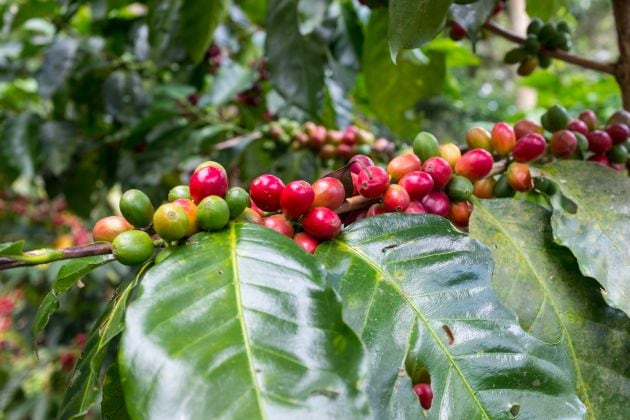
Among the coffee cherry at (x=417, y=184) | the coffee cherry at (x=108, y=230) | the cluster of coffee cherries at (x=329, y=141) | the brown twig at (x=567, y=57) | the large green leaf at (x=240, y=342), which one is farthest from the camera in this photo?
the cluster of coffee cherries at (x=329, y=141)

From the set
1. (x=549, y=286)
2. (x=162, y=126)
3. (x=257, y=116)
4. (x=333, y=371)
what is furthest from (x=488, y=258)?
(x=257, y=116)

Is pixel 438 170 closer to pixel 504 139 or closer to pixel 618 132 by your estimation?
pixel 504 139

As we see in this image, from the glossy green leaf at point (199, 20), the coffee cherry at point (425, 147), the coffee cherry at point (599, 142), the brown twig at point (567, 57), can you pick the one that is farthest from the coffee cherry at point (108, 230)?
the glossy green leaf at point (199, 20)

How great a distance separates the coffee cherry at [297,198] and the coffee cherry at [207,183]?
0.07m

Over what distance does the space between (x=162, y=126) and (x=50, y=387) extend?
204cm

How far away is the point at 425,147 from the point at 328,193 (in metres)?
0.21

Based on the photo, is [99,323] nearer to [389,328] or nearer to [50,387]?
[389,328]

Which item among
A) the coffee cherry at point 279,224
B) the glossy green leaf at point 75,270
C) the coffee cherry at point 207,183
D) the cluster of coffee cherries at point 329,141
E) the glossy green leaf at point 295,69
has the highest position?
the coffee cherry at point 207,183

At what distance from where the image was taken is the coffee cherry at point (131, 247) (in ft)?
2.01

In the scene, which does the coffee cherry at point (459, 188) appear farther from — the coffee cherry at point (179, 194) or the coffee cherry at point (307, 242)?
the coffee cherry at point (179, 194)

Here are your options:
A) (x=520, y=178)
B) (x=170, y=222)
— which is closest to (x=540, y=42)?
(x=520, y=178)

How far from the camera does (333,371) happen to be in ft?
1.58

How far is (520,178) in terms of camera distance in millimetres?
862

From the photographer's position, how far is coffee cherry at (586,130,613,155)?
0.97 metres
